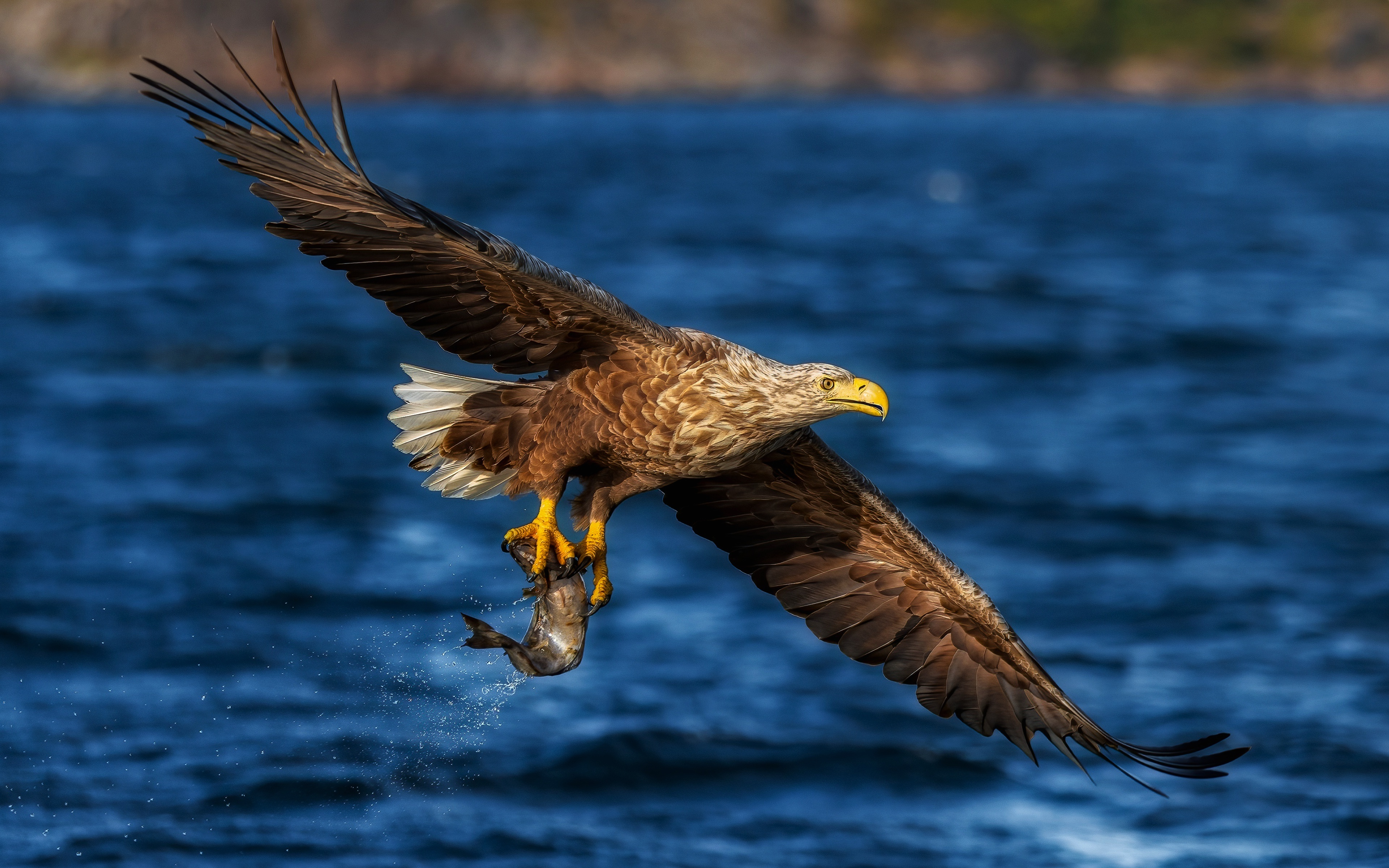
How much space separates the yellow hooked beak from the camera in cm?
559

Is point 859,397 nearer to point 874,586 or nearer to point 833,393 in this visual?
point 833,393

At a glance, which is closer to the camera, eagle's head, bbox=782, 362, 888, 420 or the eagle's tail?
eagle's head, bbox=782, 362, 888, 420

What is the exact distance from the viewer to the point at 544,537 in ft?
19.8

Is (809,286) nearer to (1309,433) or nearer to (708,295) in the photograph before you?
(708,295)

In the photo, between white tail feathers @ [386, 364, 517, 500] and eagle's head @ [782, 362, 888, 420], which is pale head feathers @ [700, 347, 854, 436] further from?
white tail feathers @ [386, 364, 517, 500]

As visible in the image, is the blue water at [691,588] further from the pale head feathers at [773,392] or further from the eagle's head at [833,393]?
the eagle's head at [833,393]

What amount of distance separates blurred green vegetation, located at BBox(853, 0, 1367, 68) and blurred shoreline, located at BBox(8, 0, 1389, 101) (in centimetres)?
14

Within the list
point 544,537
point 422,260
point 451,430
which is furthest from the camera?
point 451,430

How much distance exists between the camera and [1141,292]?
119 ft

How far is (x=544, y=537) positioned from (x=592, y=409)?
1.52 ft

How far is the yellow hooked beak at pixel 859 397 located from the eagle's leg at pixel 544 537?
107 centimetres

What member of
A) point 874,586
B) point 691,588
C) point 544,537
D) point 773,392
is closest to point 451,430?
point 544,537

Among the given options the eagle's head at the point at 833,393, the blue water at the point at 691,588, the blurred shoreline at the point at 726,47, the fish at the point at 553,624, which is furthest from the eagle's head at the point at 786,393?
the blurred shoreline at the point at 726,47

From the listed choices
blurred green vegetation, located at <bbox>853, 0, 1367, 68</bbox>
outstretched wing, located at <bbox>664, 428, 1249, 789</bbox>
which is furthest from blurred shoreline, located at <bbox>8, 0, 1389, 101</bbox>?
outstretched wing, located at <bbox>664, 428, 1249, 789</bbox>
